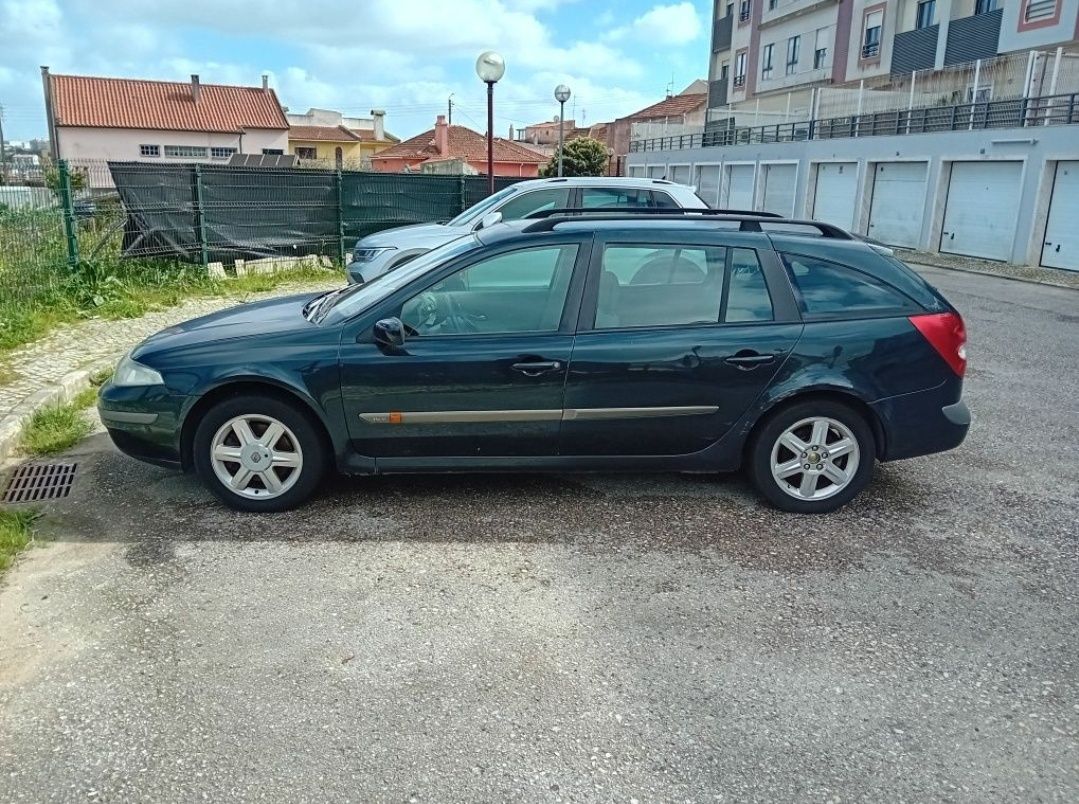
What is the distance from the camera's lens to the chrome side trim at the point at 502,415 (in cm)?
450

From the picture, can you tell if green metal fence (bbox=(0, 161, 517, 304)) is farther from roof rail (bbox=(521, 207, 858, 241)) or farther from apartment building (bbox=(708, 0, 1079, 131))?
apartment building (bbox=(708, 0, 1079, 131))

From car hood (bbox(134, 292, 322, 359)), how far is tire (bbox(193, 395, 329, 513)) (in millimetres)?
402

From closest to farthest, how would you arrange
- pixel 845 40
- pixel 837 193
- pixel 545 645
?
1. pixel 545 645
2. pixel 837 193
3. pixel 845 40

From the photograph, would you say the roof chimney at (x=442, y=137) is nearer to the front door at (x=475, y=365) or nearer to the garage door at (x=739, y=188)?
the garage door at (x=739, y=188)

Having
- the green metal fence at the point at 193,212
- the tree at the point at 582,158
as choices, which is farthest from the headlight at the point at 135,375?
the tree at the point at 582,158

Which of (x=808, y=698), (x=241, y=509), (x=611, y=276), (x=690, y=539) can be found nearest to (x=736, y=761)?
(x=808, y=698)

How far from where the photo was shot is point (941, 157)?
22188 mm

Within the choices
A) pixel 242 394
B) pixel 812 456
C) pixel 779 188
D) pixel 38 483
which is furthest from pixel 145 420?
pixel 779 188

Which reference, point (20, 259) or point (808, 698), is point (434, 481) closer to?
point (808, 698)

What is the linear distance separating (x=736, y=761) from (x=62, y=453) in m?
4.90

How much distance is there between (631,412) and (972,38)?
3173cm

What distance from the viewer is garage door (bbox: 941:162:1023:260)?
19969mm

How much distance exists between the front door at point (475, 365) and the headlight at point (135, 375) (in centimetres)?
102

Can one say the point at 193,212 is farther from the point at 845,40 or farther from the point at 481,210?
the point at 845,40
